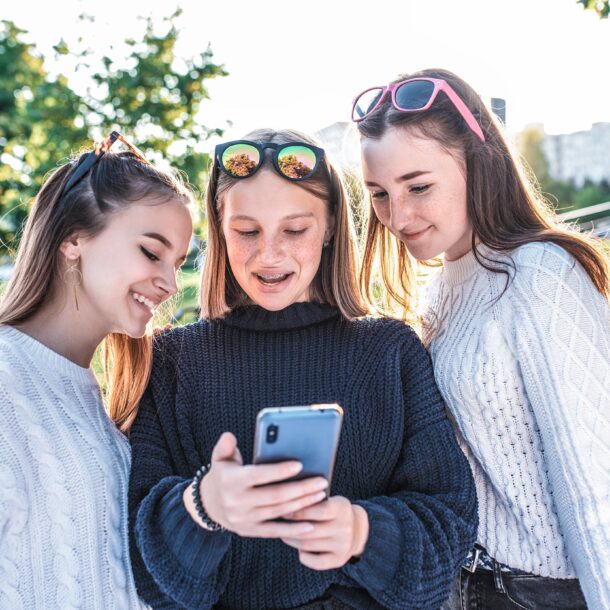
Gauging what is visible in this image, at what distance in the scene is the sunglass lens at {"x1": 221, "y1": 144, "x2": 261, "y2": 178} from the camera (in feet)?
7.33

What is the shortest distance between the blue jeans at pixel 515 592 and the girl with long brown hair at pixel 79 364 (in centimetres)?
108

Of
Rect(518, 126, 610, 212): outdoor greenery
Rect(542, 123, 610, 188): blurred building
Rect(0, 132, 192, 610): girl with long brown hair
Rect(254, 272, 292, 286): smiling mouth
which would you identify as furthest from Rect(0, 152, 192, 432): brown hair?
Rect(542, 123, 610, 188): blurred building

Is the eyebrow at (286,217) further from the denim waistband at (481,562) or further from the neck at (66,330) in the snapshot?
the denim waistband at (481,562)

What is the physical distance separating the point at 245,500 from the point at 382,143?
4.87 ft

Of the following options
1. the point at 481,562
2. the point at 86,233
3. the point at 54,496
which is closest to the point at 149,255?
the point at 86,233

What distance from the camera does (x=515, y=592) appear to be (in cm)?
228

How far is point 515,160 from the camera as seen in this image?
8.77 ft

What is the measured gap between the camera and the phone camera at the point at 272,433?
56.7 inches

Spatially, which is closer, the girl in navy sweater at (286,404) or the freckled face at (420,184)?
the girl in navy sweater at (286,404)

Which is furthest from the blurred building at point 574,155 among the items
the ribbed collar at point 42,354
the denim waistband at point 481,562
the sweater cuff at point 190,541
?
the sweater cuff at point 190,541

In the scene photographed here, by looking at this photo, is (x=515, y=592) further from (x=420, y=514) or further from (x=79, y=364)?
(x=79, y=364)

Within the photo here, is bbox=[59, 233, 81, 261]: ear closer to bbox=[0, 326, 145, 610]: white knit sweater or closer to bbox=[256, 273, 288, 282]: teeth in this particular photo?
bbox=[0, 326, 145, 610]: white knit sweater

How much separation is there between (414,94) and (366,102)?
225 mm

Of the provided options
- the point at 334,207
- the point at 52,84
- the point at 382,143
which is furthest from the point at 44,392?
the point at 52,84
